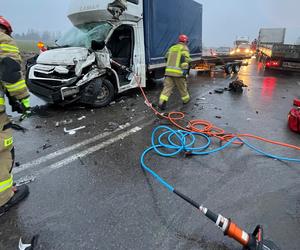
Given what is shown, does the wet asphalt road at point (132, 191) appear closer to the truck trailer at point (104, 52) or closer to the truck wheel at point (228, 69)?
the truck trailer at point (104, 52)

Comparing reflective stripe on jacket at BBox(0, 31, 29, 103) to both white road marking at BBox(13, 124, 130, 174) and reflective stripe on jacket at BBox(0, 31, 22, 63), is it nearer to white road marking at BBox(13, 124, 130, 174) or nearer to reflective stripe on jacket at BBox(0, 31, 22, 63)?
reflective stripe on jacket at BBox(0, 31, 22, 63)

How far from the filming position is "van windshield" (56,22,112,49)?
607 cm

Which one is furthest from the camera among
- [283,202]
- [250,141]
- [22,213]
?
[250,141]

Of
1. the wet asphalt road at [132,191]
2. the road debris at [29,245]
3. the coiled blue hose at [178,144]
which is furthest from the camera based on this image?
the coiled blue hose at [178,144]

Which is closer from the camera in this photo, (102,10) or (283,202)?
(283,202)

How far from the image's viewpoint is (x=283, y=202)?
2.66 m


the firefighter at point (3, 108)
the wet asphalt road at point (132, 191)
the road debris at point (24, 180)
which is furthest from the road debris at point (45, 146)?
the firefighter at point (3, 108)

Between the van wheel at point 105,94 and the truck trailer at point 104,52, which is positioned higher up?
the truck trailer at point 104,52

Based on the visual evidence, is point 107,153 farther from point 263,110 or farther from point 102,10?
point 263,110

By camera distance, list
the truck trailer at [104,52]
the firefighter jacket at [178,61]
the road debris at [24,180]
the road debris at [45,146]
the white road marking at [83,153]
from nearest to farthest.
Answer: the road debris at [24,180] < the white road marking at [83,153] < the road debris at [45,146] < the truck trailer at [104,52] < the firefighter jacket at [178,61]

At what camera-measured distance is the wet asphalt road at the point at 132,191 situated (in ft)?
7.10

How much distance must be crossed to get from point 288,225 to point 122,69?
563 centimetres

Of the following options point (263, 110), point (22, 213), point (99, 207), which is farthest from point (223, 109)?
point (22, 213)

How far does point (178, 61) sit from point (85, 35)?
106 inches
